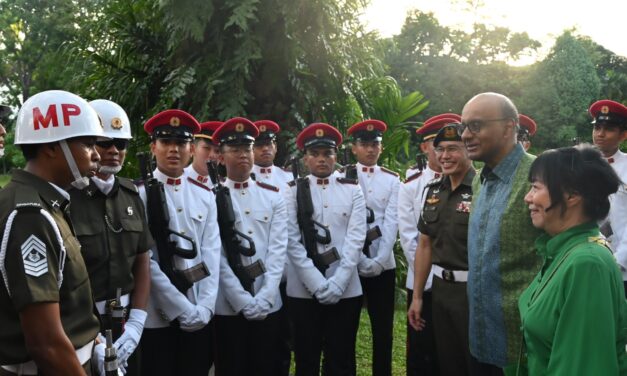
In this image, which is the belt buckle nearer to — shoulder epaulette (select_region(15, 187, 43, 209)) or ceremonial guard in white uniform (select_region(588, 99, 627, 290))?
ceremonial guard in white uniform (select_region(588, 99, 627, 290))

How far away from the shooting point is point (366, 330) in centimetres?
731

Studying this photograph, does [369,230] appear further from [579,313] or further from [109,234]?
[579,313]

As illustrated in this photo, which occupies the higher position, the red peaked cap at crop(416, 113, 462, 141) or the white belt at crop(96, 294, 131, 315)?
the red peaked cap at crop(416, 113, 462, 141)

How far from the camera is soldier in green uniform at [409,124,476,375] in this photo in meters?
3.78

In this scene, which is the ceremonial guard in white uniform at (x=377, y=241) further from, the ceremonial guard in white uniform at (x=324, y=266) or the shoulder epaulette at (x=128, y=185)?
the shoulder epaulette at (x=128, y=185)

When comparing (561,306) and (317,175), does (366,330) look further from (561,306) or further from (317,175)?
(561,306)

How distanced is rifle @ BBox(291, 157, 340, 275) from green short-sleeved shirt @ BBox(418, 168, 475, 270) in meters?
0.90

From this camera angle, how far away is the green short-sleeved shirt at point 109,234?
317 centimetres

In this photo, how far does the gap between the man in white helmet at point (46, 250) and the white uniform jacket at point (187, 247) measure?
1.16 metres

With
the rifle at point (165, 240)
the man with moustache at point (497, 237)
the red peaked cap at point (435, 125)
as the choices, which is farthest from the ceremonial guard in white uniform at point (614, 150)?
the rifle at point (165, 240)

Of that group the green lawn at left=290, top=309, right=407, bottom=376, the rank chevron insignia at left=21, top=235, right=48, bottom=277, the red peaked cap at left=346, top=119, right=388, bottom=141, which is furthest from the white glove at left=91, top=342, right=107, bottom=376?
the red peaked cap at left=346, top=119, right=388, bottom=141

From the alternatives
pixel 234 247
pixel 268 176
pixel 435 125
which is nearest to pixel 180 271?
pixel 234 247

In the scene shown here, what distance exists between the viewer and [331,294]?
4.65m

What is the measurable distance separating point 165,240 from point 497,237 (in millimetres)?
2048
